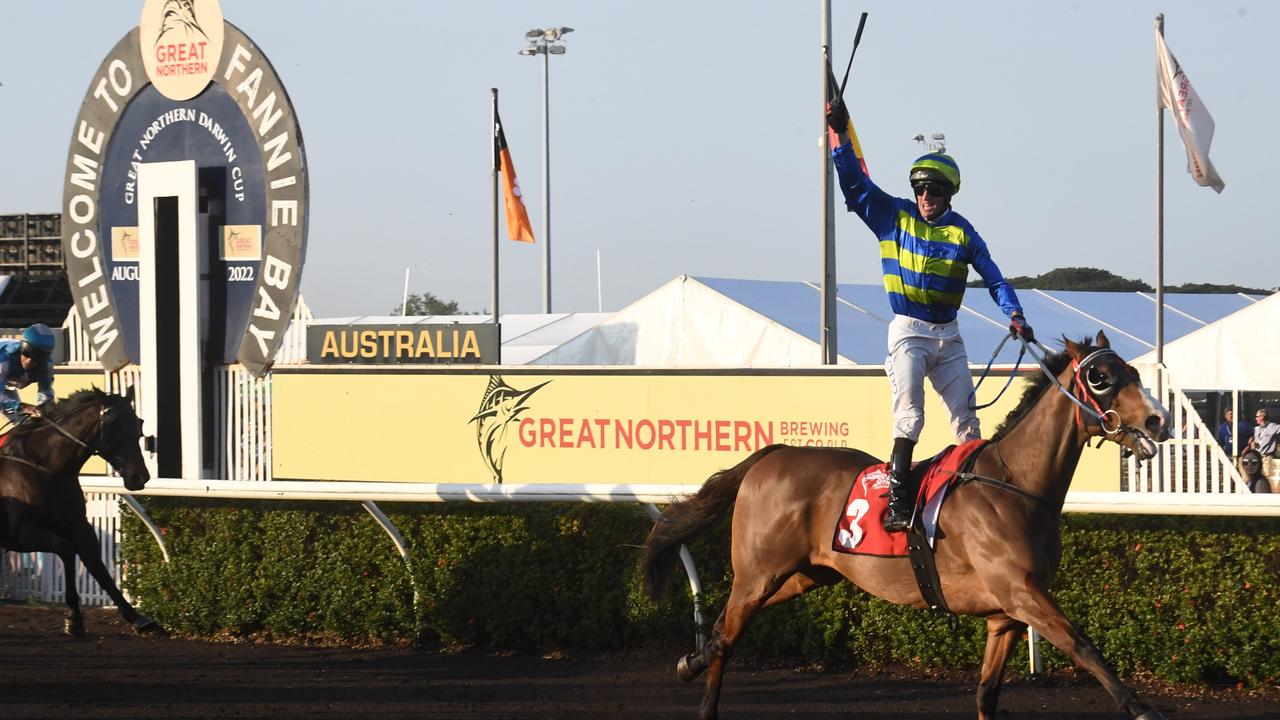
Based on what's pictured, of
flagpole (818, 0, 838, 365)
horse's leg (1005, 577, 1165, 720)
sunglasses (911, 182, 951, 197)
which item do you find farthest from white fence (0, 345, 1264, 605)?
flagpole (818, 0, 838, 365)

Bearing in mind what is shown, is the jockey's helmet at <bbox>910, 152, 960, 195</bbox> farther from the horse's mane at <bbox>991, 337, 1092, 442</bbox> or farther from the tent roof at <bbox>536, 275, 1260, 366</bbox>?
the tent roof at <bbox>536, 275, 1260, 366</bbox>

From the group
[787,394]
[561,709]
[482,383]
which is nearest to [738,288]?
[482,383]

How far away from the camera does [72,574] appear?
24.2 feet

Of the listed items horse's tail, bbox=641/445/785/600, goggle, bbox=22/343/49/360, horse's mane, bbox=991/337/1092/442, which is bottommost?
horse's tail, bbox=641/445/785/600

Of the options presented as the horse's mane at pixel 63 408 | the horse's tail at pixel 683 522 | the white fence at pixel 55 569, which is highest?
the horse's mane at pixel 63 408

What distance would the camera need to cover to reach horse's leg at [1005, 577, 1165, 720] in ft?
13.4

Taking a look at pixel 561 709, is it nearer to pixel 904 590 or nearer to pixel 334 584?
pixel 904 590

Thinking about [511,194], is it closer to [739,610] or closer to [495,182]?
[495,182]

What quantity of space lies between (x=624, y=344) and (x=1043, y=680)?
13.7 metres

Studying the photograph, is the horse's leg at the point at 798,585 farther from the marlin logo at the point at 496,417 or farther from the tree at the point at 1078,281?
the tree at the point at 1078,281

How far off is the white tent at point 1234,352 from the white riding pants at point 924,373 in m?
10.8

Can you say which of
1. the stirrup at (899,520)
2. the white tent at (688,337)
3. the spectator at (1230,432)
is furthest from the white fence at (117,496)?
the white tent at (688,337)

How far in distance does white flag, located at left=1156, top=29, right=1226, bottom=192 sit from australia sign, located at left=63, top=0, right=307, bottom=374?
364 inches

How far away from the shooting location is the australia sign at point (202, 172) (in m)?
8.39
